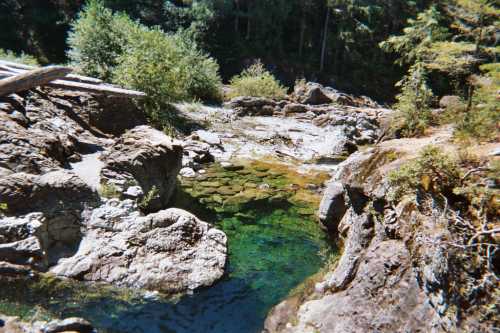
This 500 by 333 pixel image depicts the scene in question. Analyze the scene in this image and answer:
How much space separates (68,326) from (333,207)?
21.2ft

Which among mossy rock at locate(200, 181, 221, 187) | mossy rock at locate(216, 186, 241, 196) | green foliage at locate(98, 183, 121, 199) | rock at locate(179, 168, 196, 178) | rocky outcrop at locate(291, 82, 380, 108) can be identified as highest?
green foliage at locate(98, 183, 121, 199)

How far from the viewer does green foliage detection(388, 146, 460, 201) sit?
200 inches

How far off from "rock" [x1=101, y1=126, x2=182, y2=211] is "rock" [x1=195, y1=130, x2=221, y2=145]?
5873mm

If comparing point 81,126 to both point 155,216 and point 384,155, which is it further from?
point 384,155

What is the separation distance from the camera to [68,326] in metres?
5.24

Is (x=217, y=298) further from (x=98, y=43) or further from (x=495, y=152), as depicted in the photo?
(x=98, y=43)

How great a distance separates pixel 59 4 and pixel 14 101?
25768mm

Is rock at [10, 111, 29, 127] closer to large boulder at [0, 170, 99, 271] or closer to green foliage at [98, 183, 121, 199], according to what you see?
A: large boulder at [0, 170, 99, 271]

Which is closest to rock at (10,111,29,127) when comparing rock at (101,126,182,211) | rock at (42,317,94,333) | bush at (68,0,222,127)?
rock at (101,126,182,211)

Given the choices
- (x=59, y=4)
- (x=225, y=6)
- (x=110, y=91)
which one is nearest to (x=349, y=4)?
(x=225, y=6)

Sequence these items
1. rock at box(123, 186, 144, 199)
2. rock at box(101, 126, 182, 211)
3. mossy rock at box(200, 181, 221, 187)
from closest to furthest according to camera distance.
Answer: rock at box(123, 186, 144, 199), rock at box(101, 126, 182, 211), mossy rock at box(200, 181, 221, 187)

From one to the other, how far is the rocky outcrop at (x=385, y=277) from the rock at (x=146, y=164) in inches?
186

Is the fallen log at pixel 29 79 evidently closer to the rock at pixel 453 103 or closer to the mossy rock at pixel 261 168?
the mossy rock at pixel 261 168

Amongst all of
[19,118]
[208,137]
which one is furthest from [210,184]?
[19,118]
